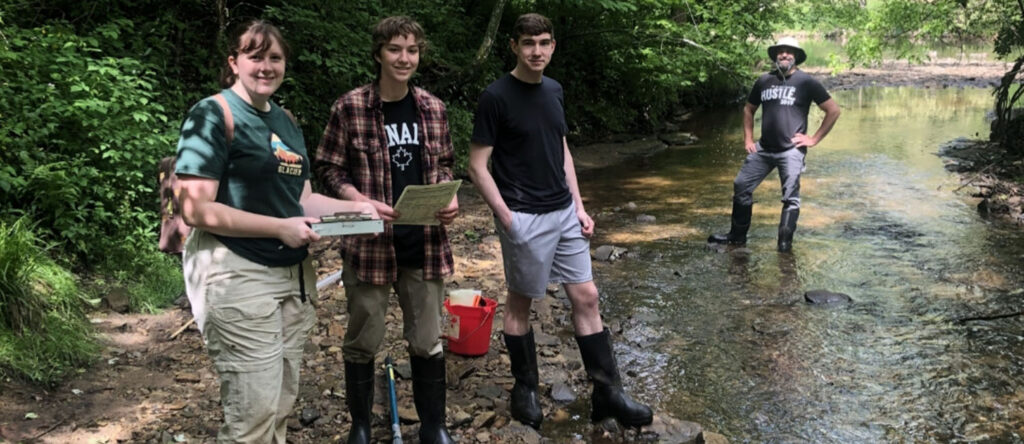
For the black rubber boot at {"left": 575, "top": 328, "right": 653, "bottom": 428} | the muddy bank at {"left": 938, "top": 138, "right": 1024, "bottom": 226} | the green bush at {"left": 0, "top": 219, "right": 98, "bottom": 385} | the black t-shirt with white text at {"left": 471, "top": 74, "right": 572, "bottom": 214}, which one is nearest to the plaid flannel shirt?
the black t-shirt with white text at {"left": 471, "top": 74, "right": 572, "bottom": 214}

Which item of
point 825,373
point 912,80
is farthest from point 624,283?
point 912,80

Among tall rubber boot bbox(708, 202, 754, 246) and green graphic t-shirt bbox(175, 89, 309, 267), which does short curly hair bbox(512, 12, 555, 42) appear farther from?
tall rubber boot bbox(708, 202, 754, 246)

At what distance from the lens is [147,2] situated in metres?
7.38

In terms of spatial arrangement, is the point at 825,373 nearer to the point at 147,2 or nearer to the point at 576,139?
the point at 147,2

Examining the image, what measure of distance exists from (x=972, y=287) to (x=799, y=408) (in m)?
3.05

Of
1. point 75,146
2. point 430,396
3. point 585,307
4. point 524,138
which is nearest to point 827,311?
point 585,307

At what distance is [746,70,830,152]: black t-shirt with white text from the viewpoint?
7.05 meters

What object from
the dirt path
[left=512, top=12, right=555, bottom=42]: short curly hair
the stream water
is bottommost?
the stream water

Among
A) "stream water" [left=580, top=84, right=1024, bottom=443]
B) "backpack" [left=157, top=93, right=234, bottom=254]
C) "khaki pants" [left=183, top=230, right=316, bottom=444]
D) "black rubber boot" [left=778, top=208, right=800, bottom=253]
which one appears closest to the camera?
"khaki pants" [left=183, top=230, right=316, bottom=444]

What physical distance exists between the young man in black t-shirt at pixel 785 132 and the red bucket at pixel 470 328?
3.81 meters

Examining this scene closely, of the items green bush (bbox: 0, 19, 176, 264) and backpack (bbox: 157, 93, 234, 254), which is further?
green bush (bbox: 0, 19, 176, 264)

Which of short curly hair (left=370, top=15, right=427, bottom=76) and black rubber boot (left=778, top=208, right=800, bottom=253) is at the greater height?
short curly hair (left=370, top=15, right=427, bottom=76)

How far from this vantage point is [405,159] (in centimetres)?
314

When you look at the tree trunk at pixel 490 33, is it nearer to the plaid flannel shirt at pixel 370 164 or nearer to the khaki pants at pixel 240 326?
the plaid flannel shirt at pixel 370 164
